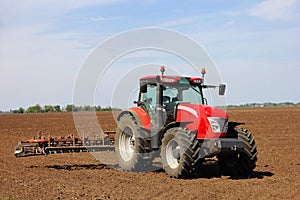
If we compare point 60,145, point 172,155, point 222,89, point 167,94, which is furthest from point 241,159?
point 60,145

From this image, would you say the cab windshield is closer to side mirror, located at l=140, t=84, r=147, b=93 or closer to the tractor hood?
side mirror, located at l=140, t=84, r=147, b=93

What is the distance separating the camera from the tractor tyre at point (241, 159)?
32.6 ft

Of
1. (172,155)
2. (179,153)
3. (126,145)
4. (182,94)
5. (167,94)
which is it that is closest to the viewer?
(179,153)

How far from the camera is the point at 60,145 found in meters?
11.8

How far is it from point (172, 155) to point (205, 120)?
45.8 inches

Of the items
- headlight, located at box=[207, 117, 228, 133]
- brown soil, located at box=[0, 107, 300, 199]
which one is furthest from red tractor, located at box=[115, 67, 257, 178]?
brown soil, located at box=[0, 107, 300, 199]

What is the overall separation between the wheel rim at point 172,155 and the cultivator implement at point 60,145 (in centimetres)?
228

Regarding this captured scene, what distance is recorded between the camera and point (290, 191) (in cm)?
848

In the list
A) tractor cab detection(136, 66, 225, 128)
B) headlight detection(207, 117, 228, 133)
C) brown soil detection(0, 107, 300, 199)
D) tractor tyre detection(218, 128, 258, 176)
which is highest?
tractor cab detection(136, 66, 225, 128)

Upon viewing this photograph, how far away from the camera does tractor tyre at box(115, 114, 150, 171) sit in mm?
10859

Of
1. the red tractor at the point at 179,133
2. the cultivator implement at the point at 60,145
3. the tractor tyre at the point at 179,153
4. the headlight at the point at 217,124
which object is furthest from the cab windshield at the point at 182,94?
the cultivator implement at the point at 60,145

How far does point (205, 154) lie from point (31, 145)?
468cm

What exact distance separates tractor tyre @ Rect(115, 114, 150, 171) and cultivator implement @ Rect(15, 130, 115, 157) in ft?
1.04

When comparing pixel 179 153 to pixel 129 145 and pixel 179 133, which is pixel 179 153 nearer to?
pixel 179 133
